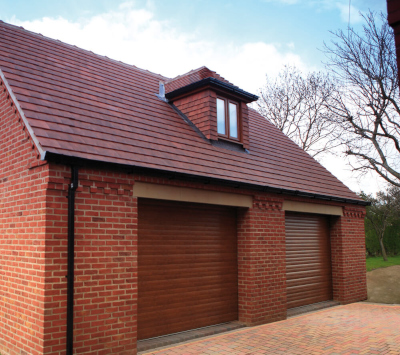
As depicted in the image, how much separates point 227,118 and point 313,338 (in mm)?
5661

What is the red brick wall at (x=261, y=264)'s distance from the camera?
28.1 ft

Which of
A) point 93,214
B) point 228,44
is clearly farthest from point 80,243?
point 228,44

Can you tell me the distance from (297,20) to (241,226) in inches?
178

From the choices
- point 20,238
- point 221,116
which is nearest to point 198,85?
point 221,116

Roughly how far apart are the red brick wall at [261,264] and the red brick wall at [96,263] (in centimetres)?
318

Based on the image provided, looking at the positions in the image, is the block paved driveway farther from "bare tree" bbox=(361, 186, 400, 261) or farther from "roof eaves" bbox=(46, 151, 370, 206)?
"bare tree" bbox=(361, 186, 400, 261)

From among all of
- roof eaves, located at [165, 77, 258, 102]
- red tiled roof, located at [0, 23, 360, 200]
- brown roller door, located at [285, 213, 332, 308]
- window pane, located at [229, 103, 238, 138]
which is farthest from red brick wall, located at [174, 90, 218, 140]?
brown roller door, located at [285, 213, 332, 308]

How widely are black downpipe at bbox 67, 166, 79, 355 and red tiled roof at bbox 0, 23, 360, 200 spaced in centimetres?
45

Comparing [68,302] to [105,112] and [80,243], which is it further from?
[105,112]

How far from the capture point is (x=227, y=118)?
10.2 metres

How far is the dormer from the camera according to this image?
959 cm

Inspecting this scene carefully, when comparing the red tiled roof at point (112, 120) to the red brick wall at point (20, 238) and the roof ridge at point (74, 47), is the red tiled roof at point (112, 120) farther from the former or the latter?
the red brick wall at point (20, 238)

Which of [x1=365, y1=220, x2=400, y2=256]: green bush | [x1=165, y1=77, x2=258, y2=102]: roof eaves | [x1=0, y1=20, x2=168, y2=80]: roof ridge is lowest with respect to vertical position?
[x1=365, y1=220, x2=400, y2=256]: green bush

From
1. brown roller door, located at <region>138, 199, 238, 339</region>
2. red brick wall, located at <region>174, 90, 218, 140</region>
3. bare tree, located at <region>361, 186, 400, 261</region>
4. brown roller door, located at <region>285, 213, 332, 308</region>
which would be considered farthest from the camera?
bare tree, located at <region>361, 186, 400, 261</region>
